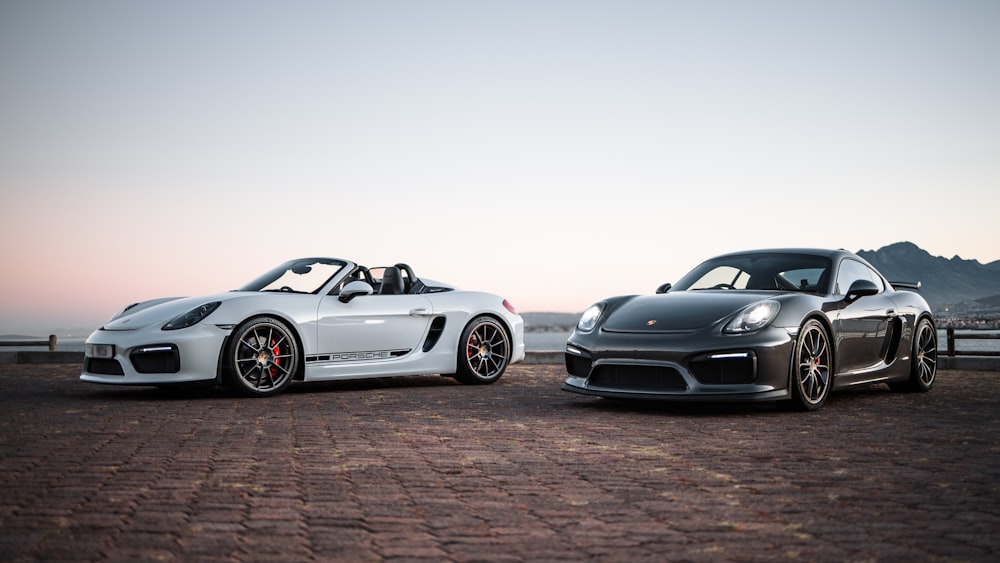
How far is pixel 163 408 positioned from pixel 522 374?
21.1 feet

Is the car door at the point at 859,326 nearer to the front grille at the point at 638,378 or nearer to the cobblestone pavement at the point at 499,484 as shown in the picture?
the cobblestone pavement at the point at 499,484

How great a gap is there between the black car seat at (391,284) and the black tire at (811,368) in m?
5.03

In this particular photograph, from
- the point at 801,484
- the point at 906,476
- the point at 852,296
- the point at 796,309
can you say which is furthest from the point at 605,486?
the point at 852,296

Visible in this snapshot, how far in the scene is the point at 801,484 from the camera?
4.79m

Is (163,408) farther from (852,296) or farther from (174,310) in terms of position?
(852,296)

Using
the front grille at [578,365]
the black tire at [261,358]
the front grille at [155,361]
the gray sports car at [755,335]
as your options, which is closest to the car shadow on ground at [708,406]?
the gray sports car at [755,335]

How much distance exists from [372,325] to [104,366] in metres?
2.85

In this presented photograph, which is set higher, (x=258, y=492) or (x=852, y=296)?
(x=852, y=296)

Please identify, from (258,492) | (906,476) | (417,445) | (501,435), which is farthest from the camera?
(501,435)

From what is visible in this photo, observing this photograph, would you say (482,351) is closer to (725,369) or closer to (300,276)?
(300,276)

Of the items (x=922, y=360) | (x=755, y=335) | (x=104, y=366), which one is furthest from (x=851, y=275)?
(x=104, y=366)

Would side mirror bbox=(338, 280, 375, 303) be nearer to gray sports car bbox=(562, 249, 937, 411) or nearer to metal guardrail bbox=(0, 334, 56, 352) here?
gray sports car bbox=(562, 249, 937, 411)

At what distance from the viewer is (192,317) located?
9.55 m

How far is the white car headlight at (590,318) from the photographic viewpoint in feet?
28.9
